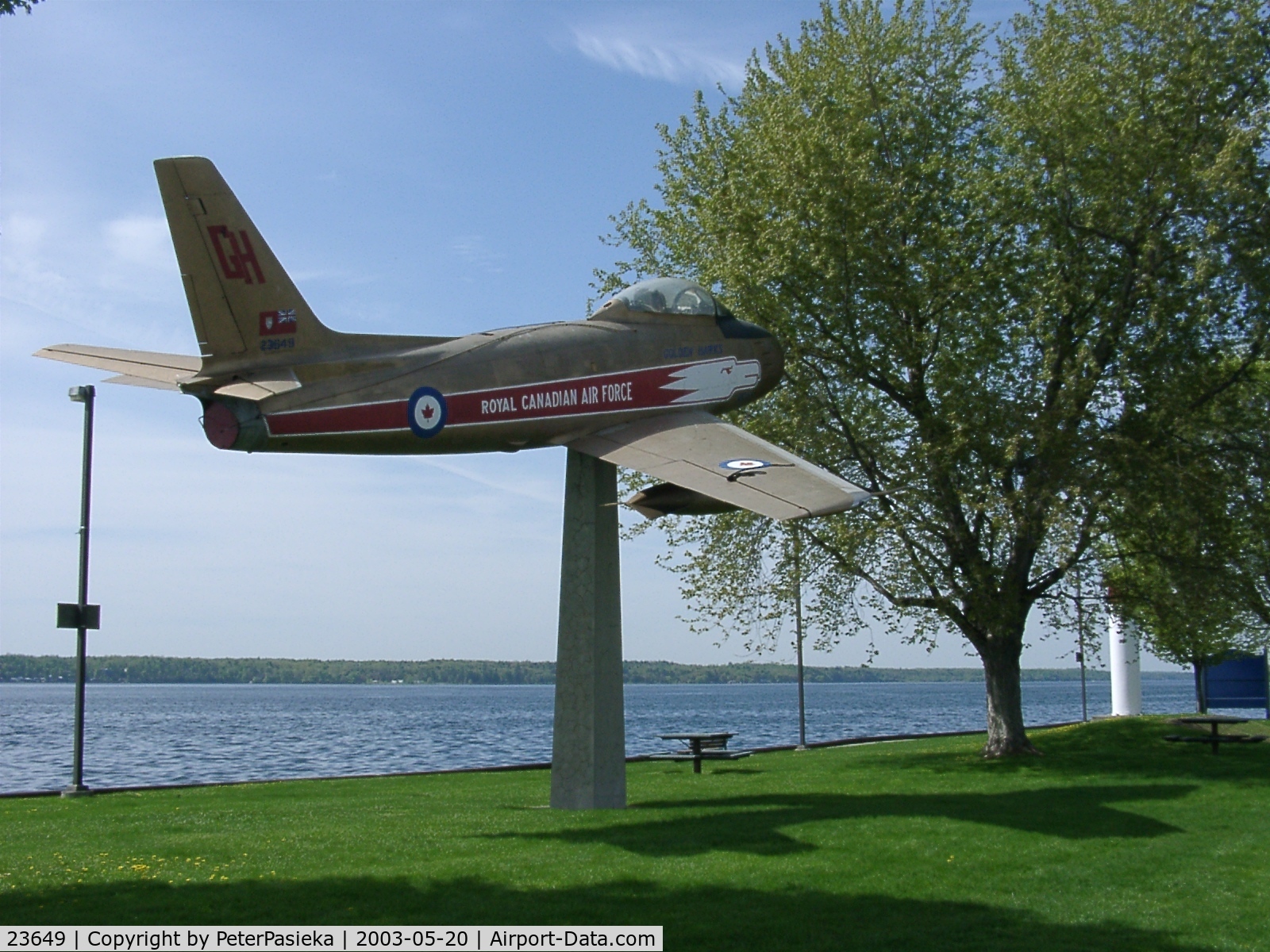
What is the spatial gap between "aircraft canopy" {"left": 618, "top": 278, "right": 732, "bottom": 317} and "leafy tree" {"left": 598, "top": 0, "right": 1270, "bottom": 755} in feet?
20.4

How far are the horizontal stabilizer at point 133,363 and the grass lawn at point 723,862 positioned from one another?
5522mm

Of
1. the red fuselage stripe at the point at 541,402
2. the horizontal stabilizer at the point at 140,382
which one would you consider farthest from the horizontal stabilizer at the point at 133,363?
the red fuselage stripe at the point at 541,402

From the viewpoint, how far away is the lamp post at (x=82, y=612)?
21.4 m

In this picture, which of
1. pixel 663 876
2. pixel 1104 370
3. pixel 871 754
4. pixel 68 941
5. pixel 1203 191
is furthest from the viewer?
pixel 871 754

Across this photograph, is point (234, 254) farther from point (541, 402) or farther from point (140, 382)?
point (541, 402)

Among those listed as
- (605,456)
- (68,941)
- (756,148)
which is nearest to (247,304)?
(605,456)

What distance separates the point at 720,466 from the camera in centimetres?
1324

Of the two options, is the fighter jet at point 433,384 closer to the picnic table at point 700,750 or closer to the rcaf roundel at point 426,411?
the rcaf roundel at point 426,411

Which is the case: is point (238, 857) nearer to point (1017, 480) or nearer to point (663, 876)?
point (663, 876)

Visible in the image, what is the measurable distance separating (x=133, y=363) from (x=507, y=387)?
15.9 feet

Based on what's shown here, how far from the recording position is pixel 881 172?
23.3m

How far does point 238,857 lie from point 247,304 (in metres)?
6.10

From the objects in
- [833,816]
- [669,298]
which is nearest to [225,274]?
[669,298]

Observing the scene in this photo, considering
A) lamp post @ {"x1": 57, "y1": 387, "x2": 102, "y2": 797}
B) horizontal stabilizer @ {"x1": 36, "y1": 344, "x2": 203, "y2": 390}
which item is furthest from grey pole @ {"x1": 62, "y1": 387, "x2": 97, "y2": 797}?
horizontal stabilizer @ {"x1": 36, "y1": 344, "x2": 203, "y2": 390}
